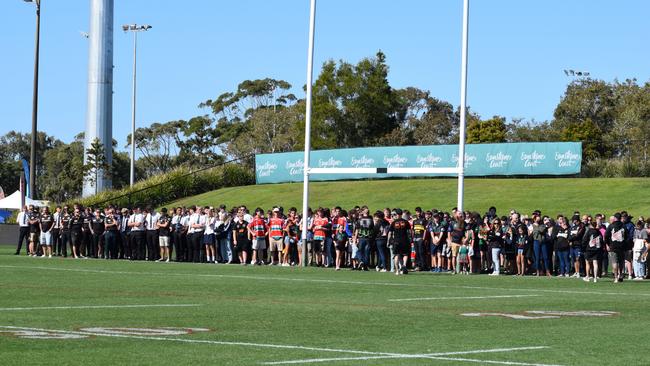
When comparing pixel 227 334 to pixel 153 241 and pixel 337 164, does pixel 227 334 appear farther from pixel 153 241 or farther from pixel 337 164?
pixel 337 164

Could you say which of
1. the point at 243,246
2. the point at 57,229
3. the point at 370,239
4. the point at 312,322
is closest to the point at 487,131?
the point at 57,229

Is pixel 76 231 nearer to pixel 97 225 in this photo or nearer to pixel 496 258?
pixel 97 225

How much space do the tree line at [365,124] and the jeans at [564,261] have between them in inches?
1265

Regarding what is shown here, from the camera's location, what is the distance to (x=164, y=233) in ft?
120

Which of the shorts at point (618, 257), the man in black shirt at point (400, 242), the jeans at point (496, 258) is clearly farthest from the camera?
the jeans at point (496, 258)

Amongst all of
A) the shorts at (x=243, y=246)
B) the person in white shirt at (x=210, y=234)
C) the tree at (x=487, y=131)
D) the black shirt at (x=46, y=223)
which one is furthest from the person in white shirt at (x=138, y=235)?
the tree at (x=487, y=131)

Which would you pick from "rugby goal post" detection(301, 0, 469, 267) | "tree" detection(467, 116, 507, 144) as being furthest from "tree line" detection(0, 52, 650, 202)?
"rugby goal post" detection(301, 0, 469, 267)

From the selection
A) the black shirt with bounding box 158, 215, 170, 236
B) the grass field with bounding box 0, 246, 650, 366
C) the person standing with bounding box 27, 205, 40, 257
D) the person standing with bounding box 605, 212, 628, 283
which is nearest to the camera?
the grass field with bounding box 0, 246, 650, 366

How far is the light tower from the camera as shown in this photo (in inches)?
2847

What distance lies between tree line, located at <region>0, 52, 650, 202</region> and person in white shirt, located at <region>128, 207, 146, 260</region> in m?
30.2

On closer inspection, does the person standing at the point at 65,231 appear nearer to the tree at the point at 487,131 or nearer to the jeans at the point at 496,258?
the jeans at the point at 496,258

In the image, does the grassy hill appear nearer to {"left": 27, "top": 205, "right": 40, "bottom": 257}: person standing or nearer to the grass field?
{"left": 27, "top": 205, "right": 40, "bottom": 257}: person standing

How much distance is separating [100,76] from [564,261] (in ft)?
162

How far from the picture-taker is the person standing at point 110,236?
123 feet
